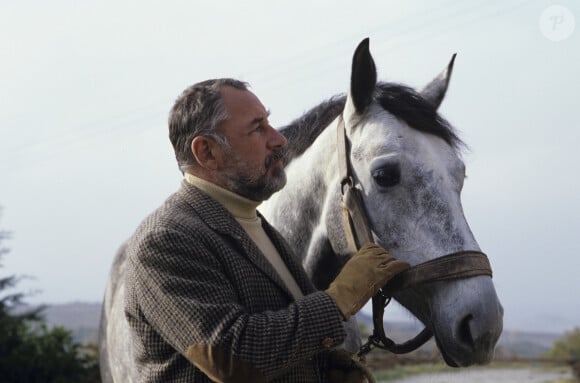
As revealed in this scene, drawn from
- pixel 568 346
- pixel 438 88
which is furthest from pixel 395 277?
pixel 568 346

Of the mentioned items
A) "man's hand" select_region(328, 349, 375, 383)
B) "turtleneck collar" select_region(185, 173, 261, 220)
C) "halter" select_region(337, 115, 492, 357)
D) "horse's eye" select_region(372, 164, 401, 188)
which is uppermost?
"turtleneck collar" select_region(185, 173, 261, 220)

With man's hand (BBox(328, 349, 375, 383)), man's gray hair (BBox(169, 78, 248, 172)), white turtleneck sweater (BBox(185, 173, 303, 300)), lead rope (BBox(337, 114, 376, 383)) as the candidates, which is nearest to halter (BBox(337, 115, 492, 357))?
lead rope (BBox(337, 114, 376, 383))

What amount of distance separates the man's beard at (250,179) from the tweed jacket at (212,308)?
0.35 ft

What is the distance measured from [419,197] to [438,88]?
36.2 inches

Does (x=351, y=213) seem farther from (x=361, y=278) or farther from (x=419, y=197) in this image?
(x=361, y=278)

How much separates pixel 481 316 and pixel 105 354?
2.69m

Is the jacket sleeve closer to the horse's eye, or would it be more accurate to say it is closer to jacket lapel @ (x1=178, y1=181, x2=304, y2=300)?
jacket lapel @ (x1=178, y1=181, x2=304, y2=300)

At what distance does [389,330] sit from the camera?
3244mm

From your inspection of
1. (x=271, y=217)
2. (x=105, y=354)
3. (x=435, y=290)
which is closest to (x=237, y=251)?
(x=435, y=290)

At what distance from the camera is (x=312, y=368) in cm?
264

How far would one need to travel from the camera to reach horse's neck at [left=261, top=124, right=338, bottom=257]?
3430 millimetres

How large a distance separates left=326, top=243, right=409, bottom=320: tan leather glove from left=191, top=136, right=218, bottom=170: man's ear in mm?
598

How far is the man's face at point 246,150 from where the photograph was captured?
2.72m

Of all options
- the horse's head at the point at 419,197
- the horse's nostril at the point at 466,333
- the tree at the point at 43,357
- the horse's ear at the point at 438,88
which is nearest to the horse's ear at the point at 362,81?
the horse's head at the point at 419,197
